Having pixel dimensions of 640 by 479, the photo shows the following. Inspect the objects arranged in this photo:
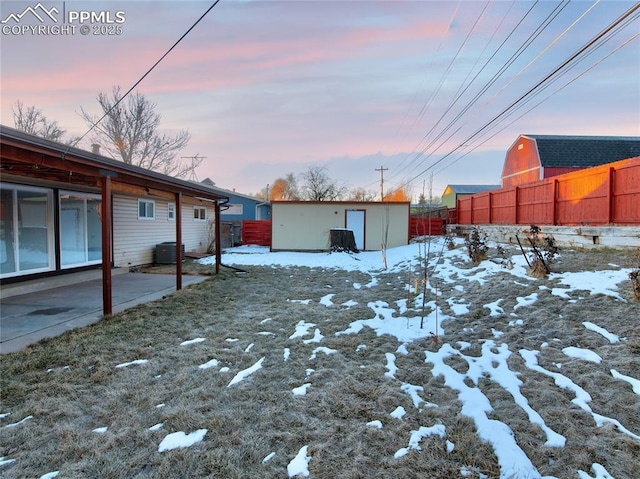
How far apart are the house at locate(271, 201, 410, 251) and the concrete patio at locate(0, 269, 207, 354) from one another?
7445 millimetres

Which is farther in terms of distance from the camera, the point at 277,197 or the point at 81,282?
the point at 277,197

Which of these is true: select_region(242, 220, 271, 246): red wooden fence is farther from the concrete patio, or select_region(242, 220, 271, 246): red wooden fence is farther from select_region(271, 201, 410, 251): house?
the concrete patio

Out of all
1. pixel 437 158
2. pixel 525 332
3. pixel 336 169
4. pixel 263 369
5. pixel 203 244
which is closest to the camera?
pixel 263 369

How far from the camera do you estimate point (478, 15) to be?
752cm

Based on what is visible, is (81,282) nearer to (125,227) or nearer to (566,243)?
(125,227)

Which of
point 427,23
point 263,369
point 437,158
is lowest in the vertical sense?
point 263,369

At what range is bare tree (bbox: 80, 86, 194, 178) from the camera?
20219mm

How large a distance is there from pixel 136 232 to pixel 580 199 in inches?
480

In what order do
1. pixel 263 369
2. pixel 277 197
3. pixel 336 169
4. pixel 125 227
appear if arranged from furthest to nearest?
pixel 277 197, pixel 336 169, pixel 125 227, pixel 263 369

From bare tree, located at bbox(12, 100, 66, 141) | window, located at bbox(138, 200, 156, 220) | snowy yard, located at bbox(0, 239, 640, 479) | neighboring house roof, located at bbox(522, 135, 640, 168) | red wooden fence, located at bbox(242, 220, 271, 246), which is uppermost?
bare tree, located at bbox(12, 100, 66, 141)

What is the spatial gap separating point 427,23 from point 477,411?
8.18 m

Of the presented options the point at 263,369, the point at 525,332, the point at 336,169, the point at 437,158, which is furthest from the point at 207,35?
the point at 336,169

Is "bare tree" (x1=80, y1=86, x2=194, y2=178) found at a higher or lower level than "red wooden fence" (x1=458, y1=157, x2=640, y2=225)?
higher

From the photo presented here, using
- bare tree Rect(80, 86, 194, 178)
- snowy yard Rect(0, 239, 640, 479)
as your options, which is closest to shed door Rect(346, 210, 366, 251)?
snowy yard Rect(0, 239, 640, 479)
